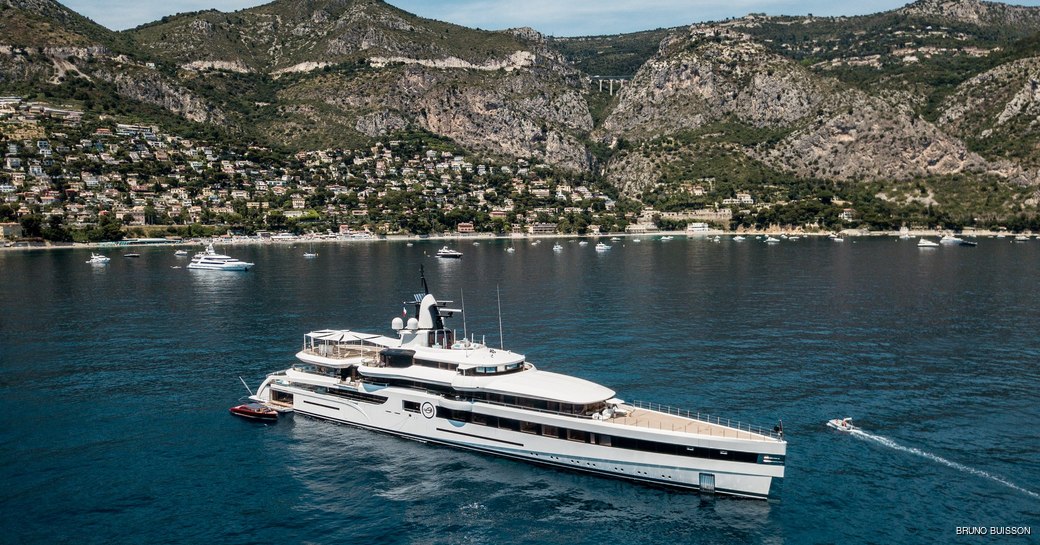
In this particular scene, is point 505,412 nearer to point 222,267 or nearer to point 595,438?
point 595,438

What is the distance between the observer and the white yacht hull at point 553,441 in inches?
1463

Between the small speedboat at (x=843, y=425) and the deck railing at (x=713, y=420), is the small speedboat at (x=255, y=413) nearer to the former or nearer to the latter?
the deck railing at (x=713, y=420)

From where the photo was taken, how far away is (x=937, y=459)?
41.1 metres

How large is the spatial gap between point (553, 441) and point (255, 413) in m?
21.7

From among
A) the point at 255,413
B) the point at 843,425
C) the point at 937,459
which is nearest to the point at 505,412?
the point at 255,413

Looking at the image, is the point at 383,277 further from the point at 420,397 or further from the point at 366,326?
the point at 420,397

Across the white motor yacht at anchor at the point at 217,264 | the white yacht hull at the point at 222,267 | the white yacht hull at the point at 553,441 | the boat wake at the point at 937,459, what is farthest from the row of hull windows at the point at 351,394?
→ the white motor yacht at anchor at the point at 217,264

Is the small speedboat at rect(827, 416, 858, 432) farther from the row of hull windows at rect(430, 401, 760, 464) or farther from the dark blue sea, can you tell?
the row of hull windows at rect(430, 401, 760, 464)

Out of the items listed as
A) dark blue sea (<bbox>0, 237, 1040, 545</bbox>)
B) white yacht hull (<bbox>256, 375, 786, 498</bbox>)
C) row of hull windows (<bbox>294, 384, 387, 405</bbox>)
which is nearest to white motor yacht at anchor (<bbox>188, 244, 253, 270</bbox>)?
dark blue sea (<bbox>0, 237, 1040, 545</bbox>)

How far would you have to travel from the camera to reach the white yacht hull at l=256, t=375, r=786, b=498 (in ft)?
122

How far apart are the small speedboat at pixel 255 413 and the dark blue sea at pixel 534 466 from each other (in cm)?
77

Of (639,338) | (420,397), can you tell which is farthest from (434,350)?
(639,338)

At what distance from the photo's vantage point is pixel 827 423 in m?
47.0

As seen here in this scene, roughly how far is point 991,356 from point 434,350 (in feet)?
170
